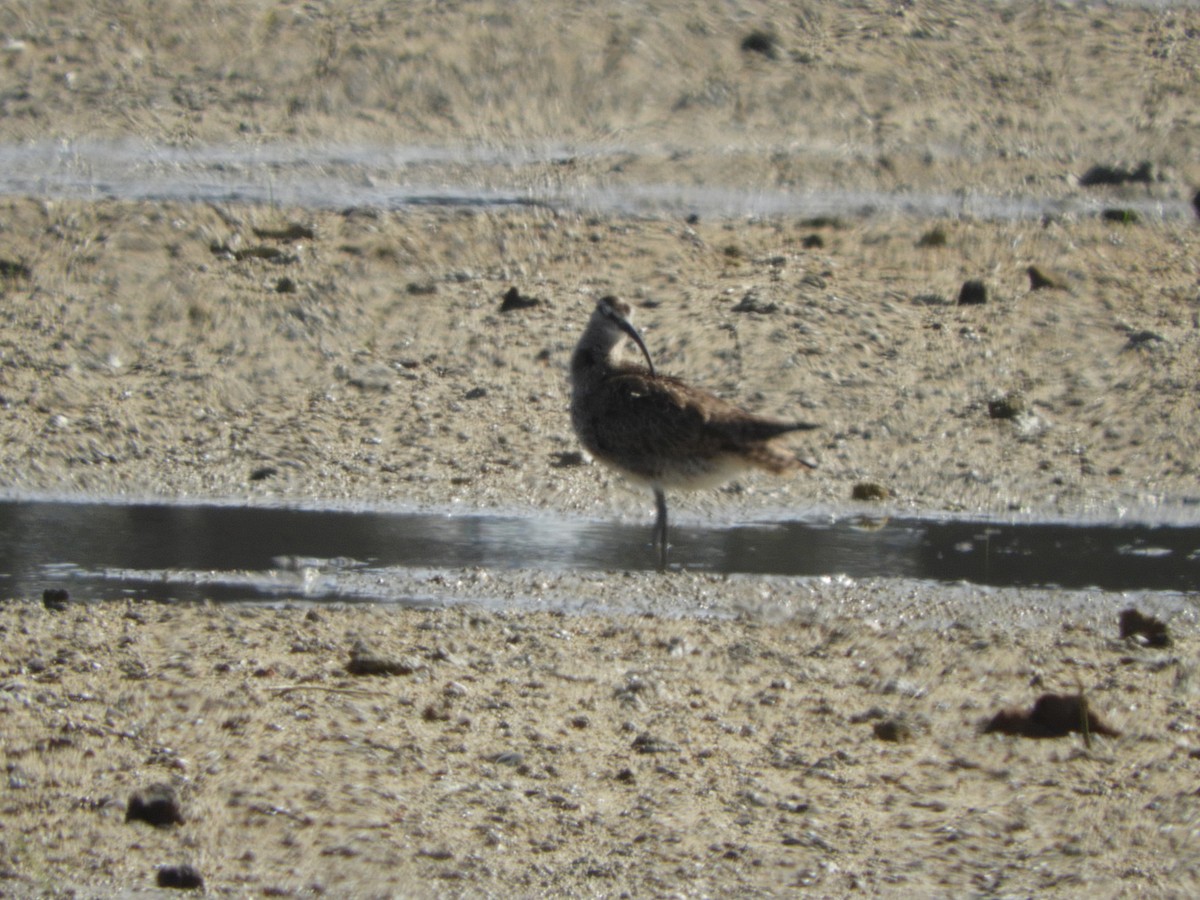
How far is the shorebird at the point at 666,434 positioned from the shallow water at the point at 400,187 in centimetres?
315

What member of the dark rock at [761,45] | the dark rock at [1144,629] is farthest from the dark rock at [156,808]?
the dark rock at [761,45]

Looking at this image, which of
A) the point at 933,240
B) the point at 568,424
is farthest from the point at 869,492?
the point at 933,240

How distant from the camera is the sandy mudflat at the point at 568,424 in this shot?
4.80 metres

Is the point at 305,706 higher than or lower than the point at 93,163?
lower

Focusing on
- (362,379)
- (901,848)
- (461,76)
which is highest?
(461,76)

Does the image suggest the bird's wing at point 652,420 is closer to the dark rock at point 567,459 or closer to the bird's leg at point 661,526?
the bird's leg at point 661,526

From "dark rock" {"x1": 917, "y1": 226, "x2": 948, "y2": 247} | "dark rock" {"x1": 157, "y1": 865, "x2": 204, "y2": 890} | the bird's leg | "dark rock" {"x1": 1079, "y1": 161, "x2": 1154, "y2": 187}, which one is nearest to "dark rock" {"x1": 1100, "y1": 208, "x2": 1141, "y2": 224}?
"dark rock" {"x1": 1079, "y1": 161, "x2": 1154, "y2": 187}

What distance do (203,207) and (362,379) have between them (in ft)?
6.55

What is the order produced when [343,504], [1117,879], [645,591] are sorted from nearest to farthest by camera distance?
[1117,879], [645,591], [343,504]

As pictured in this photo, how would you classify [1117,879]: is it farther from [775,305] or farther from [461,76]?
[461,76]

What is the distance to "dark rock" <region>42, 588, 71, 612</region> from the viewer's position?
21.0ft

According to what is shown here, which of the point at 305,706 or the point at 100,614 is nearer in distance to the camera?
the point at 305,706

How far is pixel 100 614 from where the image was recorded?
20.7ft

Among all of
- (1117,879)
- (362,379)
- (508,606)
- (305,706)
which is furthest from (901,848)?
(362,379)
